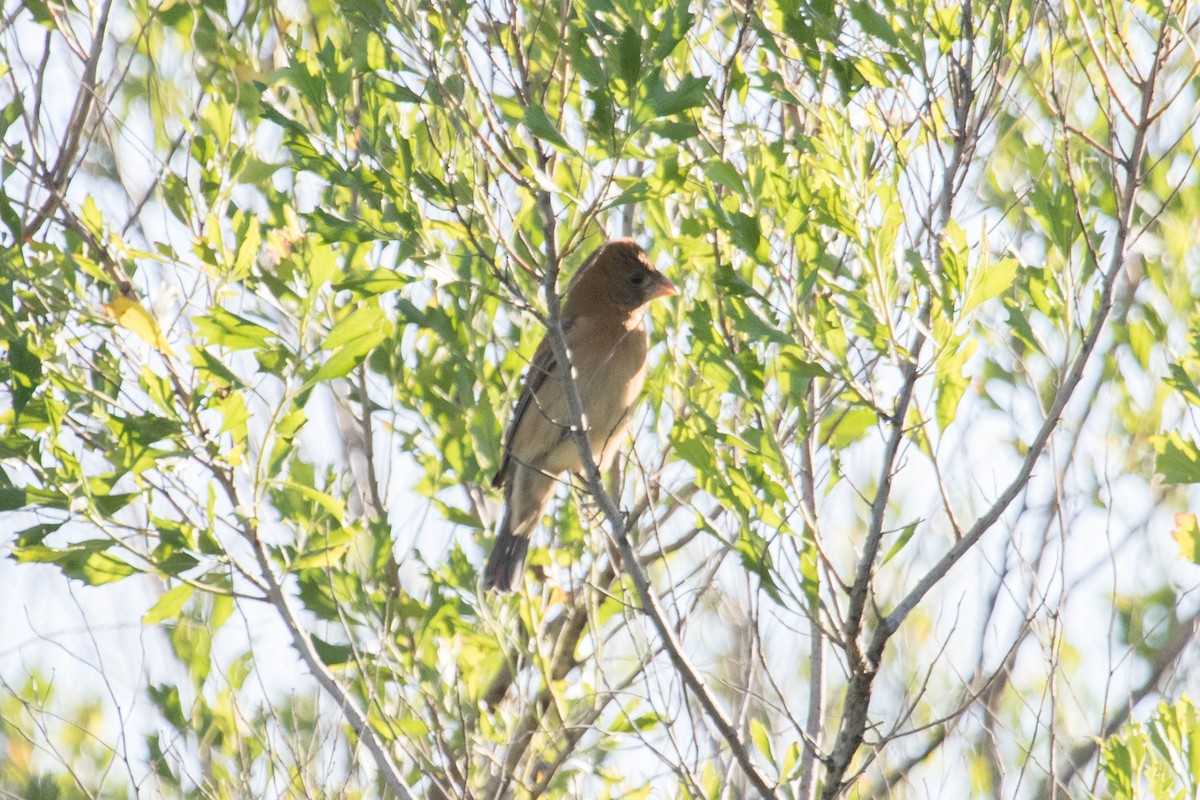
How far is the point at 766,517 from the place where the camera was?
126 inches

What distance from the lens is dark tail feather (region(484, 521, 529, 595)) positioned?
498cm

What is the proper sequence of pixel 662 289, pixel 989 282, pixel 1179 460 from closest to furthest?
pixel 989 282 < pixel 1179 460 < pixel 662 289

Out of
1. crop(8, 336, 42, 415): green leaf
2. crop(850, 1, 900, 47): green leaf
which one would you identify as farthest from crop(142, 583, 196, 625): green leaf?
crop(850, 1, 900, 47): green leaf

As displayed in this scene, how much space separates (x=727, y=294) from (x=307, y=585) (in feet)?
5.27

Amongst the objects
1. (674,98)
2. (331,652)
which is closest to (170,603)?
(331,652)

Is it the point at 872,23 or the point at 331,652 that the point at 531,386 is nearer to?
the point at 331,652

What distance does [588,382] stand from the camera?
5547 millimetres

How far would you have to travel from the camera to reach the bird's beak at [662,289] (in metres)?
5.24

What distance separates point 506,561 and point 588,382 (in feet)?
2.67

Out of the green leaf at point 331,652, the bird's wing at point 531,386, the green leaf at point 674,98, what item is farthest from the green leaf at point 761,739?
the bird's wing at point 531,386

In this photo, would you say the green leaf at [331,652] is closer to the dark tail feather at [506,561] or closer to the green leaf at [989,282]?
the dark tail feather at [506,561]

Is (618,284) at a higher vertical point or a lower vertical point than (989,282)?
higher

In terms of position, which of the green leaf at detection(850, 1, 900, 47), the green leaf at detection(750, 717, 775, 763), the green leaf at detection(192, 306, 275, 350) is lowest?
the green leaf at detection(750, 717, 775, 763)

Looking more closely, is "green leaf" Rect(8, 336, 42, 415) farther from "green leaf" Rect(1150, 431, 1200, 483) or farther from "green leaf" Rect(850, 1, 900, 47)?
Answer: "green leaf" Rect(1150, 431, 1200, 483)
